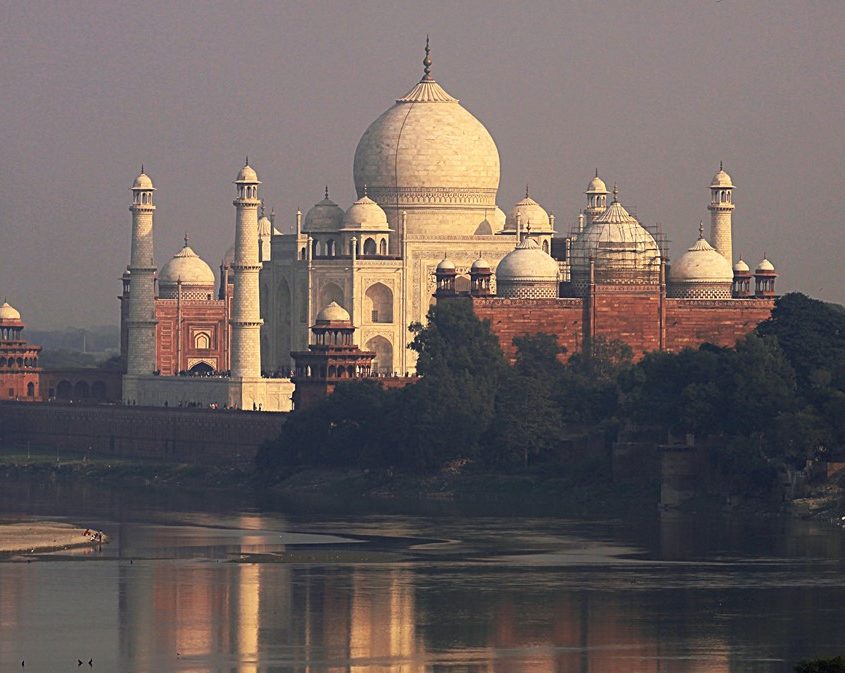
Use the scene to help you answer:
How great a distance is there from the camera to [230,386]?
93.6 m

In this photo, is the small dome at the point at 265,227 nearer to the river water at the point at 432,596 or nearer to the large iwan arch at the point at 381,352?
the large iwan arch at the point at 381,352

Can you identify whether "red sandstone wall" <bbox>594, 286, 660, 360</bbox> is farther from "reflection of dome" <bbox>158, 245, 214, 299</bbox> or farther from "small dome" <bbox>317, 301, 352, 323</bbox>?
"reflection of dome" <bbox>158, 245, 214, 299</bbox>

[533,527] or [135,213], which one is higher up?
[135,213]

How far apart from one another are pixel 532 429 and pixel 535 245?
14958mm

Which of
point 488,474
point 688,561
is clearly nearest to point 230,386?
point 488,474

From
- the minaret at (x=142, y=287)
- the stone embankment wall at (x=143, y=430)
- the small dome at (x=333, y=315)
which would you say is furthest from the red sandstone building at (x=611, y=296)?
the minaret at (x=142, y=287)

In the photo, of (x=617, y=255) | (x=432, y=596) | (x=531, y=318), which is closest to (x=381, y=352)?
(x=531, y=318)

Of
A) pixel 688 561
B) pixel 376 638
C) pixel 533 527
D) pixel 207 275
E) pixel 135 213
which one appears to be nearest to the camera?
pixel 376 638

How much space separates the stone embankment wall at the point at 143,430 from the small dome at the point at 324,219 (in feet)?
27.5

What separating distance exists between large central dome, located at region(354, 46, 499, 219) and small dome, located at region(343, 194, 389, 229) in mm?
1316

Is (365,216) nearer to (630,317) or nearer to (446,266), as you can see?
(446,266)

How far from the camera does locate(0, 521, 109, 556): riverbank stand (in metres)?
64.4

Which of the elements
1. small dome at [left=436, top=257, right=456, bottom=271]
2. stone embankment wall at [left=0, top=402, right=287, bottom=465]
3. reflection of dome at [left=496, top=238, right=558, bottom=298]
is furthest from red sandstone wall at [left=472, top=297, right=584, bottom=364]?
stone embankment wall at [left=0, top=402, right=287, bottom=465]

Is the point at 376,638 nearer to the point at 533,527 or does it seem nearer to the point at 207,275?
the point at 533,527
